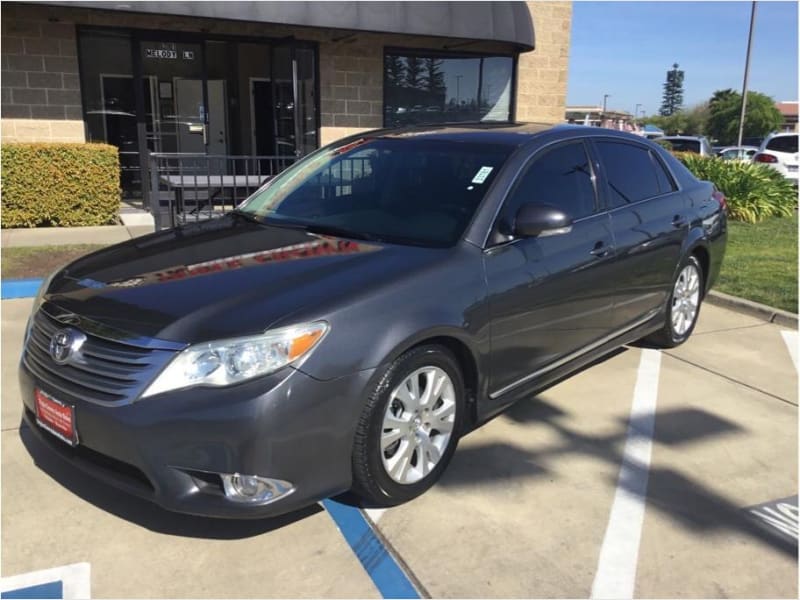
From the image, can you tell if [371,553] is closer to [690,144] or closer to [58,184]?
[58,184]

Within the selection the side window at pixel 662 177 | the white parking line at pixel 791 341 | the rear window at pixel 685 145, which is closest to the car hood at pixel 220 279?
the side window at pixel 662 177

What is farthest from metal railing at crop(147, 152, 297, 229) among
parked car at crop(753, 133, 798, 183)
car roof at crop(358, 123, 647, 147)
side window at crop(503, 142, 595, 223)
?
parked car at crop(753, 133, 798, 183)

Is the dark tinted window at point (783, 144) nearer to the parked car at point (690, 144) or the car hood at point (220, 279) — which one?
the parked car at point (690, 144)

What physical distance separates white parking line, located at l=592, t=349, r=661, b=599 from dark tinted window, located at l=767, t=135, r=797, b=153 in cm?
1756

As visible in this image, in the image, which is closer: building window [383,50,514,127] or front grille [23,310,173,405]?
front grille [23,310,173,405]

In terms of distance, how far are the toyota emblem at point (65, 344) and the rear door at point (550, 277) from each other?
184 centimetres

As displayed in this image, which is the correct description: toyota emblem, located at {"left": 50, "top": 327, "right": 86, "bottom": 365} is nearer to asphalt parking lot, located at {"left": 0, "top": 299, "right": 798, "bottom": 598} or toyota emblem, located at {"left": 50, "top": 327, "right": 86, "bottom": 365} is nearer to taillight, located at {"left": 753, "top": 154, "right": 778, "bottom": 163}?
asphalt parking lot, located at {"left": 0, "top": 299, "right": 798, "bottom": 598}

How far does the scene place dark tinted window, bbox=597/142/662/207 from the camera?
4.58 meters

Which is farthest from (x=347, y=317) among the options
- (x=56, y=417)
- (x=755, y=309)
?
Result: (x=755, y=309)

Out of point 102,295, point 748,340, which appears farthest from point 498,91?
point 102,295

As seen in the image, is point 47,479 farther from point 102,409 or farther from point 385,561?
point 385,561

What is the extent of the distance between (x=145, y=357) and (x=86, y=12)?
955 cm

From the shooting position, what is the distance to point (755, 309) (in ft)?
22.3

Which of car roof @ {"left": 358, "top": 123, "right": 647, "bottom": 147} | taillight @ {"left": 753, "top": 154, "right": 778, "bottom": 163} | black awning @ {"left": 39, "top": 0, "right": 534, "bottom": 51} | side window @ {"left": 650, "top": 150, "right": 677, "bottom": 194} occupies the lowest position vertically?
taillight @ {"left": 753, "top": 154, "right": 778, "bottom": 163}
